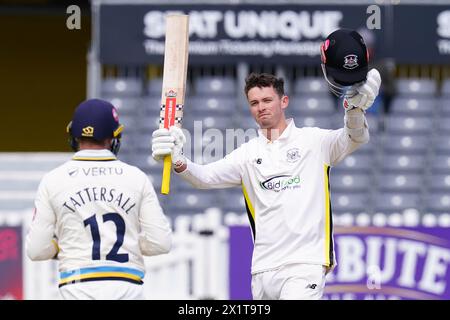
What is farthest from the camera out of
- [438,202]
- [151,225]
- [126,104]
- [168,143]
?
[126,104]

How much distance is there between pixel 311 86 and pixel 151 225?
822 centimetres

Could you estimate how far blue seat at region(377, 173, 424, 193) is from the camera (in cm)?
1327

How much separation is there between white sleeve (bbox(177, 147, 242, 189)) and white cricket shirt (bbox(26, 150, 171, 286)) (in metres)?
A: 0.47

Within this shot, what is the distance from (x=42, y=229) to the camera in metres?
5.48

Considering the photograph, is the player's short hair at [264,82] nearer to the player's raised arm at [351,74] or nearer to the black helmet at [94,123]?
the player's raised arm at [351,74]

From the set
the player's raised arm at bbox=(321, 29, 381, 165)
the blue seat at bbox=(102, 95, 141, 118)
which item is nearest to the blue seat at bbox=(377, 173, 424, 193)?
the blue seat at bbox=(102, 95, 141, 118)

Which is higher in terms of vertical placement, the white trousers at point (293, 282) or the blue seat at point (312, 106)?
the blue seat at point (312, 106)

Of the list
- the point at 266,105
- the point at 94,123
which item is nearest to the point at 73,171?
the point at 94,123

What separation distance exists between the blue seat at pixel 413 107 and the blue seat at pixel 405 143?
30cm

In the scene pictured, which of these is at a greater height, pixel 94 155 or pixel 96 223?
pixel 94 155

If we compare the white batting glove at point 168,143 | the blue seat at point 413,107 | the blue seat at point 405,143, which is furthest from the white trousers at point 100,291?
the blue seat at point 413,107

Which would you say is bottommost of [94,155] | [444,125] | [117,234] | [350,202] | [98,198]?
[117,234]

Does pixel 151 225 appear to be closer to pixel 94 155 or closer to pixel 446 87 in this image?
pixel 94 155

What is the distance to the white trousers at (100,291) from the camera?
542cm
